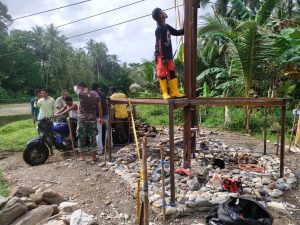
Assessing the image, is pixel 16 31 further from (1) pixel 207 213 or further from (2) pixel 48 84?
(1) pixel 207 213

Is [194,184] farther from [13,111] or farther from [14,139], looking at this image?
[13,111]

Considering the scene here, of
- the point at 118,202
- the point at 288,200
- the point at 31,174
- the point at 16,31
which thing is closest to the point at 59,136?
the point at 31,174

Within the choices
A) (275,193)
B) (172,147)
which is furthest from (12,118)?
(275,193)

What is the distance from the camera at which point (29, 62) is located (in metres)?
47.3

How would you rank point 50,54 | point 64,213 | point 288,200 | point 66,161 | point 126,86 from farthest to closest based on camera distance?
1. point 50,54
2. point 126,86
3. point 66,161
4. point 288,200
5. point 64,213

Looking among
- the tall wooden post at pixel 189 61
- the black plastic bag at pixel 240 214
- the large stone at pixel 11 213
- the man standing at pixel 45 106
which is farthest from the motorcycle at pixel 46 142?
the black plastic bag at pixel 240 214

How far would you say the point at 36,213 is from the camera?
4.63 meters

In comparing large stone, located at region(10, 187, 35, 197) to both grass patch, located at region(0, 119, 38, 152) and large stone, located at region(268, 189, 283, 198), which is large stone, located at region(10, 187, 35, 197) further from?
grass patch, located at region(0, 119, 38, 152)

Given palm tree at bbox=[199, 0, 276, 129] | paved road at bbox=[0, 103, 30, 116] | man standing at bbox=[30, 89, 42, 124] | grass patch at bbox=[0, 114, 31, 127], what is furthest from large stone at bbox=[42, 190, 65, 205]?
paved road at bbox=[0, 103, 30, 116]

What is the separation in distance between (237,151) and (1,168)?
577 cm

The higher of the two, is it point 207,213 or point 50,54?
point 50,54

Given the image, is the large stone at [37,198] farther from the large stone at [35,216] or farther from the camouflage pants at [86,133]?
the camouflage pants at [86,133]

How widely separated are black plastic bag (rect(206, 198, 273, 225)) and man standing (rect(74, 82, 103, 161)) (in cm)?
381

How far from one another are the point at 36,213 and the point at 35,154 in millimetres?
3381
